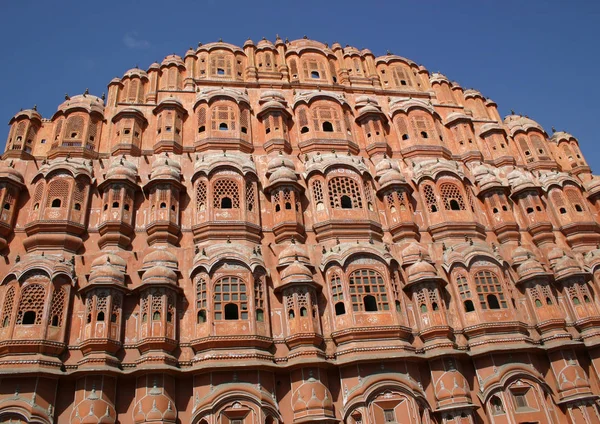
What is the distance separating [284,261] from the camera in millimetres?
19500

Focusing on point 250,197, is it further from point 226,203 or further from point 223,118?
point 223,118

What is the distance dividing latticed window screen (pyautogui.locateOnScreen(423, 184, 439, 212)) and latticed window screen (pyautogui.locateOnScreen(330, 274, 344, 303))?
252 inches

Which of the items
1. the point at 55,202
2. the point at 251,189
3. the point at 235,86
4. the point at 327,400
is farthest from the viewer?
the point at 235,86

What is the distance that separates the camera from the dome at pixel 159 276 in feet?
58.1

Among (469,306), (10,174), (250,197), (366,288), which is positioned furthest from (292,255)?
(10,174)

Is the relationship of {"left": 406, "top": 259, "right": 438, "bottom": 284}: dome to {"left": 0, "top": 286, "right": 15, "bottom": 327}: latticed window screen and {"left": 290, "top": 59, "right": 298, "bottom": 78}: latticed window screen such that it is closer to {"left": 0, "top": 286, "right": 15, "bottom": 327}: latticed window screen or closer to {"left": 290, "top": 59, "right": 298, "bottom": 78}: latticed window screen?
{"left": 290, "top": 59, "right": 298, "bottom": 78}: latticed window screen

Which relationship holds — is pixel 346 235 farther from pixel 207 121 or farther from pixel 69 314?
pixel 69 314

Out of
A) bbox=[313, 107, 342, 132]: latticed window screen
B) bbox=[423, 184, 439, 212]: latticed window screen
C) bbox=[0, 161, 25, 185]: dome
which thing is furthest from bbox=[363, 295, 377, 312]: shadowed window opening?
bbox=[0, 161, 25, 185]: dome

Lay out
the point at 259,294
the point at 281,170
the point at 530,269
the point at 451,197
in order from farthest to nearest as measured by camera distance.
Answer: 1. the point at 451,197
2. the point at 281,170
3. the point at 530,269
4. the point at 259,294

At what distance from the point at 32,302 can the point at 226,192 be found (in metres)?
8.44

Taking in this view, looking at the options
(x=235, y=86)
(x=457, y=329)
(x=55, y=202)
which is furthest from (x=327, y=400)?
(x=235, y=86)

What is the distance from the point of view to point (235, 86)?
87.7ft

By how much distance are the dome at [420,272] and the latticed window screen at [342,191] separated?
3.72 meters

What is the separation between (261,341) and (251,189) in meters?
7.16
